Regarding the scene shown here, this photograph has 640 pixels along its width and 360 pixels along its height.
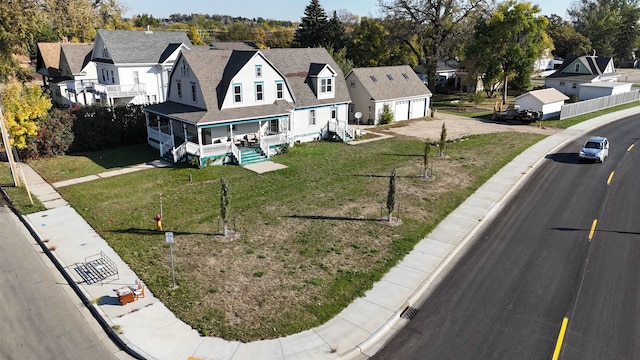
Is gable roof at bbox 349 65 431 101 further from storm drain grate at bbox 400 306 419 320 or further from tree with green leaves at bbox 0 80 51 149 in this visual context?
storm drain grate at bbox 400 306 419 320

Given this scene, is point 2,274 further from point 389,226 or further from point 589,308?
point 589,308

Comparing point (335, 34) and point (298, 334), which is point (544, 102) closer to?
point (335, 34)

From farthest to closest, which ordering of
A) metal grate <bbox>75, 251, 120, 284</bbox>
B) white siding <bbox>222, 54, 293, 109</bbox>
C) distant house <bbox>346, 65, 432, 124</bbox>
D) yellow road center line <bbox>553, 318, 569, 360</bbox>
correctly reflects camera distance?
1. distant house <bbox>346, 65, 432, 124</bbox>
2. white siding <bbox>222, 54, 293, 109</bbox>
3. metal grate <bbox>75, 251, 120, 284</bbox>
4. yellow road center line <bbox>553, 318, 569, 360</bbox>

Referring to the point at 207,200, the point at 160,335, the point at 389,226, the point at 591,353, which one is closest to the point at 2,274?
the point at 160,335

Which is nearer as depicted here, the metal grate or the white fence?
the metal grate

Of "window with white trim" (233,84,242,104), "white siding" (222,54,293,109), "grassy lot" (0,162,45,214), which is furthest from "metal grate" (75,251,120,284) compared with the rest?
"window with white trim" (233,84,242,104)

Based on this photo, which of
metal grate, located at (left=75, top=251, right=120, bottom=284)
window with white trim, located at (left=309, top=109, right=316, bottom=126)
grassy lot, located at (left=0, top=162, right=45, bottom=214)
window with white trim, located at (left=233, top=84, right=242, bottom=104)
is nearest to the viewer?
metal grate, located at (left=75, top=251, right=120, bottom=284)

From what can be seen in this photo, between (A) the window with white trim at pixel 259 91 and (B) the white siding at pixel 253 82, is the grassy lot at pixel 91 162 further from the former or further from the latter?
(A) the window with white trim at pixel 259 91
